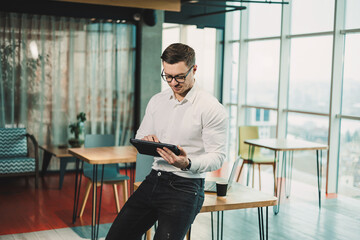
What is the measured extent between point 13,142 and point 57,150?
2.22 feet

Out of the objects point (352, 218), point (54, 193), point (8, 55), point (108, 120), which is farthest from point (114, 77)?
point (352, 218)

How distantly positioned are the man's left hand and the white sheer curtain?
19.1ft

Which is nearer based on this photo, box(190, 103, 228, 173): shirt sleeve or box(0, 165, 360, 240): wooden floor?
box(190, 103, 228, 173): shirt sleeve

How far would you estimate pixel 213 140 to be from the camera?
2.41 meters

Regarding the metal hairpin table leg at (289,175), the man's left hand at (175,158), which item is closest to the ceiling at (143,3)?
the metal hairpin table leg at (289,175)

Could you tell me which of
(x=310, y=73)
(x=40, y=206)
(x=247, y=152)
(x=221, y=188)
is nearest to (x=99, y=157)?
(x=40, y=206)

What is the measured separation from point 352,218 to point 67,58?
5.19 meters

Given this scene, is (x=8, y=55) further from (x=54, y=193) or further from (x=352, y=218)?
(x=352, y=218)

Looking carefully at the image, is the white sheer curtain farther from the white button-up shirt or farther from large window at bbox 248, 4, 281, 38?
the white button-up shirt

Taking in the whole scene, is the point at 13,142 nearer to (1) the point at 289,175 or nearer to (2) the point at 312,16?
(1) the point at 289,175

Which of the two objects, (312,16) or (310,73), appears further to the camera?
(310,73)

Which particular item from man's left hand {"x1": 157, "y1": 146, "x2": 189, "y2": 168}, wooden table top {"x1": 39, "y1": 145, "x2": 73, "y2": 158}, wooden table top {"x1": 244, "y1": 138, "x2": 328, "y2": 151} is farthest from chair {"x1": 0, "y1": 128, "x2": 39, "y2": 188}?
man's left hand {"x1": 157, "y1": 146, "x2": 189, "y2": 168}

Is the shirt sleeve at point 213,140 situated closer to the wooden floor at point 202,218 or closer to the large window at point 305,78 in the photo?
the wooden floor at point 202,218

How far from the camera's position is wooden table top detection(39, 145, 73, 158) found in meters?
6.75
